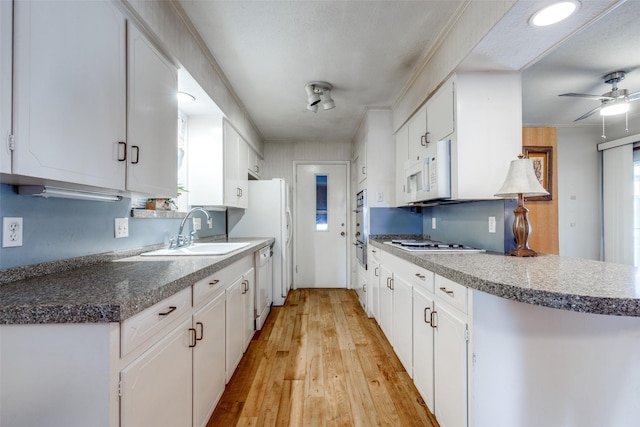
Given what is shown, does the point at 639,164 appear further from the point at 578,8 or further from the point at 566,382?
the point at 566,382

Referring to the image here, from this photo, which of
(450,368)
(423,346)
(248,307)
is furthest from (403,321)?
(248,307)

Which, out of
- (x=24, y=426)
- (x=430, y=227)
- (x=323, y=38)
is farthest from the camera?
(x=430, y=227)

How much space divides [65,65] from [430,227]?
2842 millimetres

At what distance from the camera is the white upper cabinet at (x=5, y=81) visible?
0.76 meters

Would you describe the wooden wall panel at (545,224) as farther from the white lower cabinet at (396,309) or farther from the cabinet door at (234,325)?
the cabinet door at (234,325)

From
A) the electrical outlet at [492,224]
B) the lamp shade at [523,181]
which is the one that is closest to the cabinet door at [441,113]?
the lamp shade at [523,181]

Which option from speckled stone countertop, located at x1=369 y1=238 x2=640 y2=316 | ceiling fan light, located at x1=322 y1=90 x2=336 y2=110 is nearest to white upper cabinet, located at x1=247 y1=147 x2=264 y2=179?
ceiling fan light, located at x1=322 y1=90 x2=336 y2=110

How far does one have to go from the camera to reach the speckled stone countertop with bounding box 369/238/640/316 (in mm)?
779

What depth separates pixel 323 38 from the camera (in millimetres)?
1870

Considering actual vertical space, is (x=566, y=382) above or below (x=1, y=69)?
below

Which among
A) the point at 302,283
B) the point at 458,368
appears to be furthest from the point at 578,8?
the point at 302,283

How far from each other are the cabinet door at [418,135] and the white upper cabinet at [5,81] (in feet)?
7.04

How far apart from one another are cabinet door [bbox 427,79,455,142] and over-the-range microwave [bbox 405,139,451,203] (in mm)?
72

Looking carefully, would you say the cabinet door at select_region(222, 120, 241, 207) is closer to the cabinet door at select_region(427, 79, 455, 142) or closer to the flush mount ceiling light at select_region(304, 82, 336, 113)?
the flush mount ceiling light at select_region(304, 82, 336, 113)
